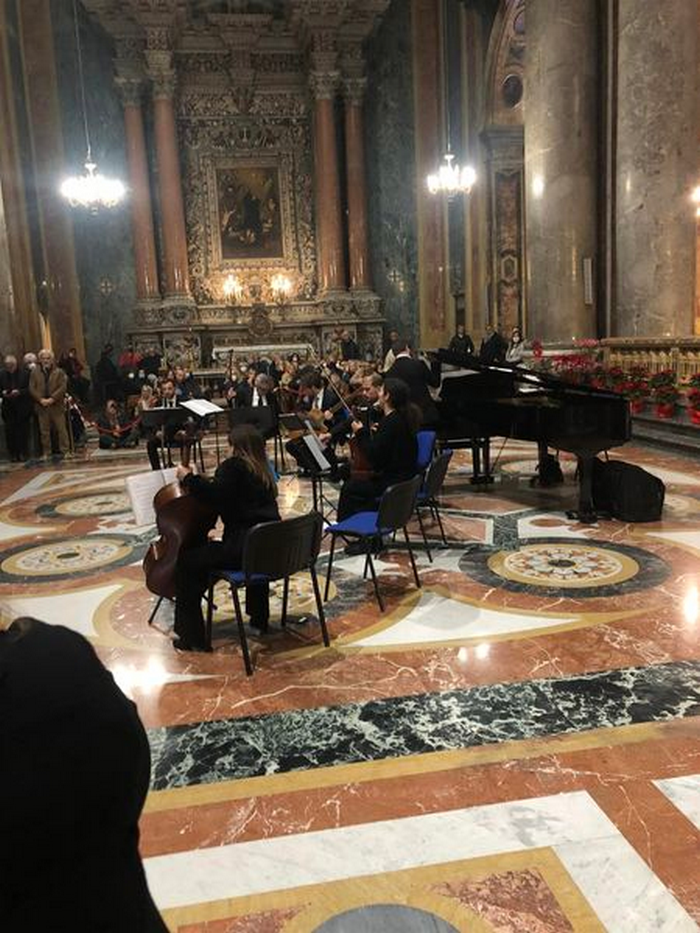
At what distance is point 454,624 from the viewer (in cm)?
450

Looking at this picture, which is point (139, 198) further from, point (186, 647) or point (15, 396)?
point (186, 647)

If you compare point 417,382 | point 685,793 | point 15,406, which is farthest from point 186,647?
point 15,406

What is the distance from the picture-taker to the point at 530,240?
1259 cm

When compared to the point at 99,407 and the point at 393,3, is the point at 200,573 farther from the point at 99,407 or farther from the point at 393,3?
the point at 393,3

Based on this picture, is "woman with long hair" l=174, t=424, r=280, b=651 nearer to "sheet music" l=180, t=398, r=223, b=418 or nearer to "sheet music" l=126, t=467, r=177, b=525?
"sheet music" l=126, t=467, r=177, b=525

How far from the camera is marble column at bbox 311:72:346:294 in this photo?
19156mm

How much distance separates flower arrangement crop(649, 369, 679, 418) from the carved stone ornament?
1276 centimetres

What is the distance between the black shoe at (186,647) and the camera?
4.27 meters

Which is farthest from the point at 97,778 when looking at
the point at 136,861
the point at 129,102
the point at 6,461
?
the point at 129,102

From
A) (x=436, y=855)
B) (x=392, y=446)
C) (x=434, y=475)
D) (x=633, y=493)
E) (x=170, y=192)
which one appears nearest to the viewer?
(x=436, y=855)

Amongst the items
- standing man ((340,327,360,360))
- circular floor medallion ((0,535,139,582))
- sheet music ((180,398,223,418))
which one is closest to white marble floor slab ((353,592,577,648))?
circular floor medallion ((0,535,139,582))

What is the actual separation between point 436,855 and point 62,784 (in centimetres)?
186

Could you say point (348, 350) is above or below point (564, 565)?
above

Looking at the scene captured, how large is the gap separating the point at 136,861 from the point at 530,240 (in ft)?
41.6
